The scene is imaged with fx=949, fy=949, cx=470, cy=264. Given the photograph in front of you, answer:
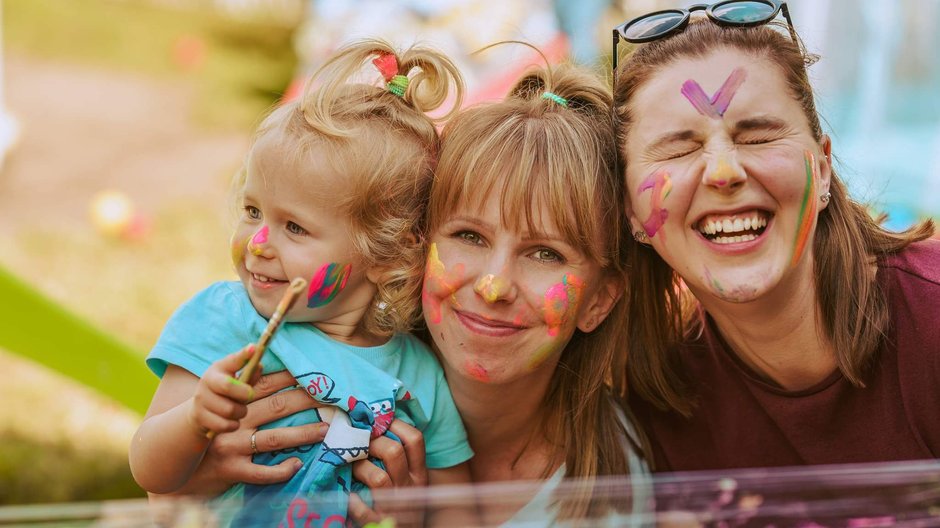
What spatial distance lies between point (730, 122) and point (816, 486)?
2.73 ft

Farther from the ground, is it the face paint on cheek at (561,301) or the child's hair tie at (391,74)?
the child's hair tie at (391,74)

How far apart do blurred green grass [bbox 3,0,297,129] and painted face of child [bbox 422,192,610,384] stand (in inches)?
239

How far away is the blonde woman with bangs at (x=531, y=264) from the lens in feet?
6.75

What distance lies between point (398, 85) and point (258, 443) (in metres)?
0.86

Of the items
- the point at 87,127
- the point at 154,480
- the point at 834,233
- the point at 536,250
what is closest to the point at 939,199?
the point at 834,233

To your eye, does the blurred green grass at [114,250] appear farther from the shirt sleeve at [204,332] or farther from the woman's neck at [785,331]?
the woman's neck at [785,331]

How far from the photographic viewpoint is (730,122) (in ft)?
6.61

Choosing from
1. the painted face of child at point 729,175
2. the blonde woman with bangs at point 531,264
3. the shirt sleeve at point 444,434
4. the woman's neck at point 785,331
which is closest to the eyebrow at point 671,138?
the painted face of child at point 729,175

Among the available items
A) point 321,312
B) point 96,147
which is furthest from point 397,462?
point 96,147

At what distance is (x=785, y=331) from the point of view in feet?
7.25

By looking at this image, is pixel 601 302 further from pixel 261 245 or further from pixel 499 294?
pixel 261 245

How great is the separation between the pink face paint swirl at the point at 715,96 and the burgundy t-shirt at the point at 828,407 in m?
0.60

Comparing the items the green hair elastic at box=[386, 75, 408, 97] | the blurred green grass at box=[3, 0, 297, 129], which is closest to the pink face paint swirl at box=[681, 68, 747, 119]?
the green hair elastic at box=[386, 75, 408, 97]

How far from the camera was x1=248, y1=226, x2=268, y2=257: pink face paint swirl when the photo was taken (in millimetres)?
1979
